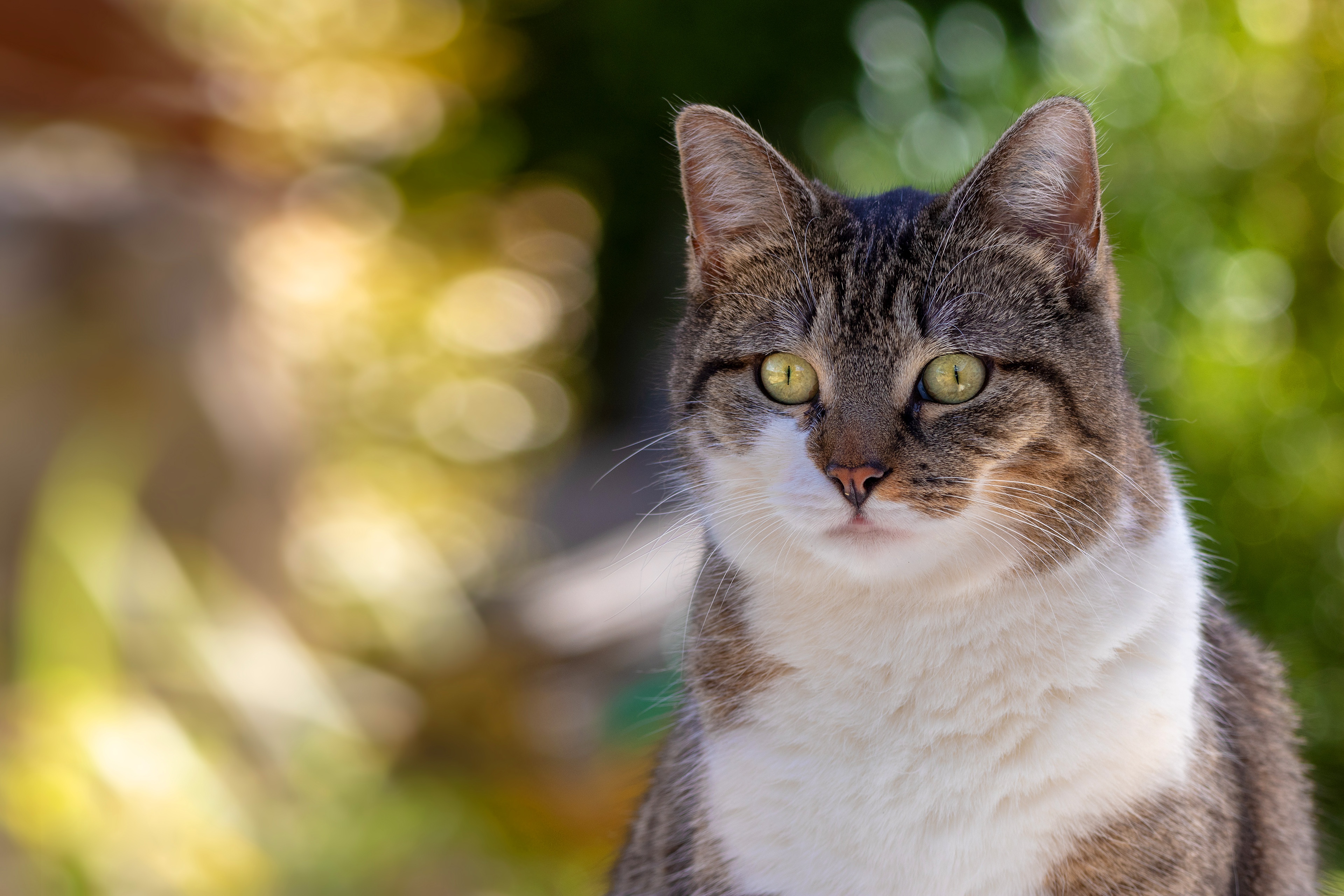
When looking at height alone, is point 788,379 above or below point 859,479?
above

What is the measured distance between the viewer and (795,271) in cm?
178

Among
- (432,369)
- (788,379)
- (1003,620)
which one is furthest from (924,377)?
Result: (432,369)

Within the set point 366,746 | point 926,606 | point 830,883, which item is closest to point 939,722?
point 926,606

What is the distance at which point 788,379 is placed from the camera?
1688 mm

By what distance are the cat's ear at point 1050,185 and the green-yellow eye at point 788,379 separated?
0.33 metres

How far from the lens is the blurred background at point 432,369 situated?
159 inches

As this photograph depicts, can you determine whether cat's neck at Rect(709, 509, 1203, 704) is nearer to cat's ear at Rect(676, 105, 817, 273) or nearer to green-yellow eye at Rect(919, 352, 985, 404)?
green-yellow eye at Rect(919, 352, 985, 404)

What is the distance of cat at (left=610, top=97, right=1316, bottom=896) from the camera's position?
1.49 m

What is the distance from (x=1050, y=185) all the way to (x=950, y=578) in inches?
22.7

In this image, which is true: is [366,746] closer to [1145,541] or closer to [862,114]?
[862,114]

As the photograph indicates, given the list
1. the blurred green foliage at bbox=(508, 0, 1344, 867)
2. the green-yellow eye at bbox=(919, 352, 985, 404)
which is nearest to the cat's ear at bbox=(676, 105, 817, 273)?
the green-yellow eye at bbox=(919, 352, 985, 404)

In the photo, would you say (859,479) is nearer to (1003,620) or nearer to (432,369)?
(1003,620)

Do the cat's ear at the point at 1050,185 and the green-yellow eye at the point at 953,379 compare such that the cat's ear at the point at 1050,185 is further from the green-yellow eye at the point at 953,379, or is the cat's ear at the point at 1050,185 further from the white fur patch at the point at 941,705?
the white fur patch at the point at 941,705

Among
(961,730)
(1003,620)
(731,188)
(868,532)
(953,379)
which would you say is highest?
(731,188)
